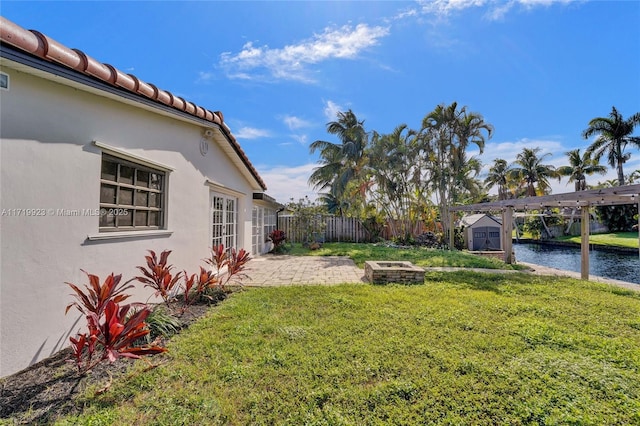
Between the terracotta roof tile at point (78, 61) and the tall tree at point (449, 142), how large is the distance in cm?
1572

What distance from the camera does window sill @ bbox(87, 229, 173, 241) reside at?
3.68 metres

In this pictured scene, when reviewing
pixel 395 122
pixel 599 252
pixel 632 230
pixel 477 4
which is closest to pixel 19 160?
pixel 477 4

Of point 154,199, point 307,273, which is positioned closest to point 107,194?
point 154,199

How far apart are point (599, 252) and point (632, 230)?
15.1 metres

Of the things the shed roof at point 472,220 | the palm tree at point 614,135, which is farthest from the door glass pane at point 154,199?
the palm tree at point 614,135

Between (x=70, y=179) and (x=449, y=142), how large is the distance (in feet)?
61.0

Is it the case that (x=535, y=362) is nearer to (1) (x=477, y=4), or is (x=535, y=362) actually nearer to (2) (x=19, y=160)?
(2) (x=19, y=160)

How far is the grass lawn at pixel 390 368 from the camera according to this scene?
235 centimetres

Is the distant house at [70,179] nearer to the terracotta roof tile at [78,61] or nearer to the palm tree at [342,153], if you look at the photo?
the terracotta roof tile at [78,61]

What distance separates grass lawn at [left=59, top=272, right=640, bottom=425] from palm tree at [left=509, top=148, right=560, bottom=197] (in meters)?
34.4

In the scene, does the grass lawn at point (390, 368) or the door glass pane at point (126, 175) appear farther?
the door glass pane at point (126, 175)

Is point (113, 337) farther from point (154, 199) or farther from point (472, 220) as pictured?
point (472, 220)

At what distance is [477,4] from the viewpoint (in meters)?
7.86

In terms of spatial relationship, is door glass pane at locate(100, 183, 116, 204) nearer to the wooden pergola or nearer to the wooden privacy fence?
the wooden pergola
